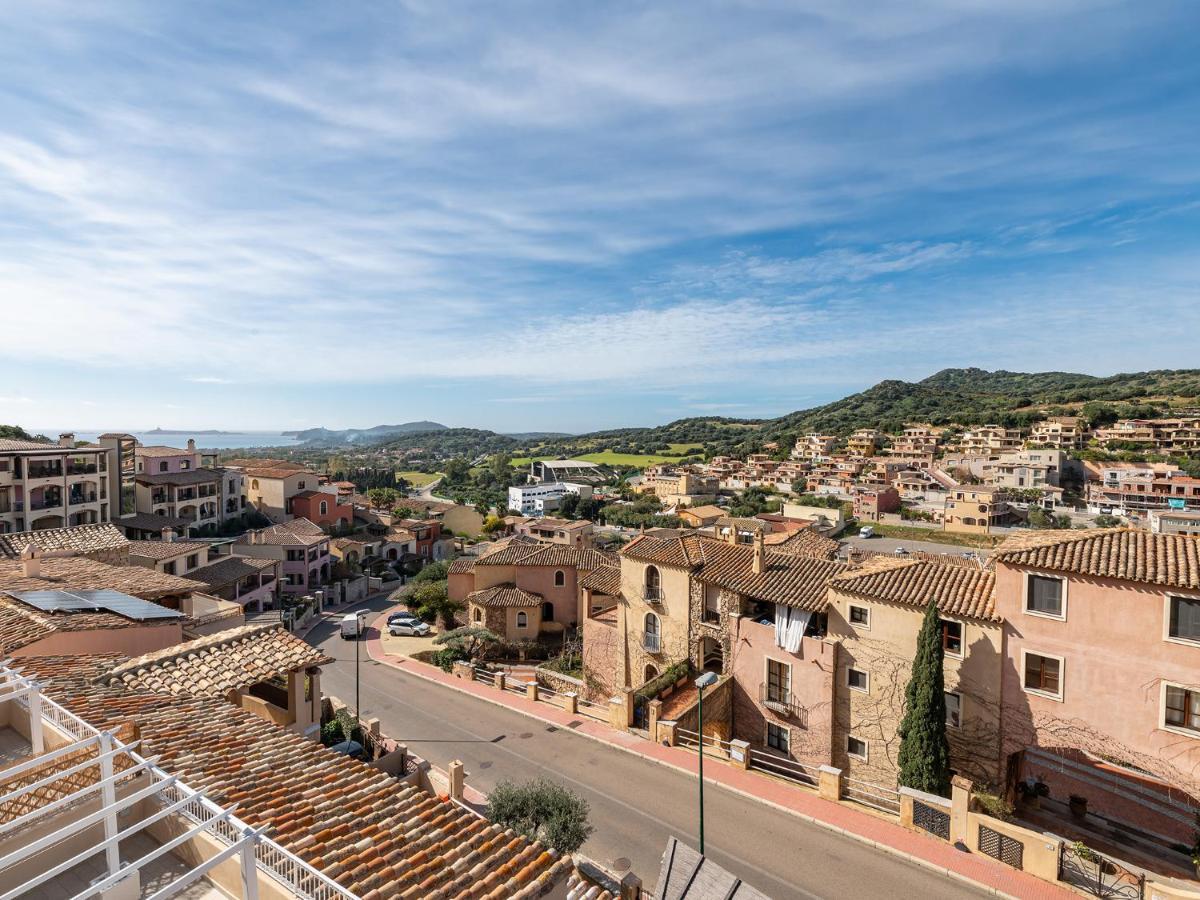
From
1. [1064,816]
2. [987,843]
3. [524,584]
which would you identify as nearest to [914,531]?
[524,584]

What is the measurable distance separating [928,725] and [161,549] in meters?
38.3

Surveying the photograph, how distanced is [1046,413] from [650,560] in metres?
147

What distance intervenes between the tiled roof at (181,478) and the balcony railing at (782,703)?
51.7 meters

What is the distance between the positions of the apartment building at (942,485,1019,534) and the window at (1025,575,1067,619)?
73.4 m

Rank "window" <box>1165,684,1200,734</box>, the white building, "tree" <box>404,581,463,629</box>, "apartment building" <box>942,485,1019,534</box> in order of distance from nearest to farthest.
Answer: "window" <box>1165,684,1200,734</box>, "tree" <box>404,581,463,629</box>, "apartment building" <box>942,485,1019,534</box>, the white building

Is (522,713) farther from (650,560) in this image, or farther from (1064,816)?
(1064,816)

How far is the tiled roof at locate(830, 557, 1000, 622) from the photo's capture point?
60.8 feet

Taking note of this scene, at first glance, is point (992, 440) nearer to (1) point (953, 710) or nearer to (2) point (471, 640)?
(1) point (953, 710)

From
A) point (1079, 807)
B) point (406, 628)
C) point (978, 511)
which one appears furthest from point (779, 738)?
point (978, 511)

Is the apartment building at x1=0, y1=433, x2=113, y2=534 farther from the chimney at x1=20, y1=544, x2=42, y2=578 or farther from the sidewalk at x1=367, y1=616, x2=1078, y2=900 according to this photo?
the sidewalk at x1=367, y1=616, x2=1078, y2=900

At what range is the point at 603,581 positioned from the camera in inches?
1324

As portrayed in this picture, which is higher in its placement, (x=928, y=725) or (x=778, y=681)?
(x=928, y=725)

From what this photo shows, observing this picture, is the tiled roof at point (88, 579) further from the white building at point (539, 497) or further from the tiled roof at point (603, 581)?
the white building at point (539, 497)

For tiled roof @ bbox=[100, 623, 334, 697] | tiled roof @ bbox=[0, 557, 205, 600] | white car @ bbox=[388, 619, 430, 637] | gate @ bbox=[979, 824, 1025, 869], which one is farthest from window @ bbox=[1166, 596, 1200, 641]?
white car @ bbox=[388, 619, 430, 637]
